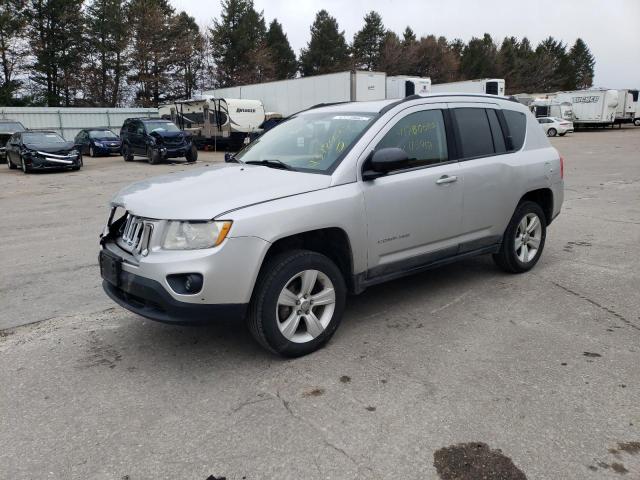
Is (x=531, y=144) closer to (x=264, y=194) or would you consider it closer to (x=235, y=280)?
(x=264, y=194)

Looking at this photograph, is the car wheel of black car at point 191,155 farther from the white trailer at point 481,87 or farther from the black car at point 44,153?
the white trailer at point 481,87

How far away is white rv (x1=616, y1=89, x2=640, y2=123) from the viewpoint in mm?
42469

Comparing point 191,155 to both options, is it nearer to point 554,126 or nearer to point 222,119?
point 222,119

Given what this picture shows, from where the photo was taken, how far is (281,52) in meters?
64.6

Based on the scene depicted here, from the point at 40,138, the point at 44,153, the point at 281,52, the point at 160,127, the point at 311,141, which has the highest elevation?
the point at 281,52

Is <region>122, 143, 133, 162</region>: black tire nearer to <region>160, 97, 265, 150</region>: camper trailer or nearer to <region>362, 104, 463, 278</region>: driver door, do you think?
<region>160, 97, 265, 150</region>: camper trailer

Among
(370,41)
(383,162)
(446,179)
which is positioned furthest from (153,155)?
(370,41)

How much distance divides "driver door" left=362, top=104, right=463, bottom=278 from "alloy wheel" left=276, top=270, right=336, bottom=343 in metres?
0.46

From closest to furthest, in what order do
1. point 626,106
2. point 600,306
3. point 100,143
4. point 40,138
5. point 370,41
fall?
point 600,306, point 40,138, point 100,143, point 626,106, point 370,41

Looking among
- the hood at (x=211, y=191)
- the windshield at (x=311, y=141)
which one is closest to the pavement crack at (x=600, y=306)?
the windshield at (x=311, y=141)

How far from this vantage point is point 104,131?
2820 cm

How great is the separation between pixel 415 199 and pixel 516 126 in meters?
1.87

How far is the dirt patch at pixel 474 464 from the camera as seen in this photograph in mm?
2494

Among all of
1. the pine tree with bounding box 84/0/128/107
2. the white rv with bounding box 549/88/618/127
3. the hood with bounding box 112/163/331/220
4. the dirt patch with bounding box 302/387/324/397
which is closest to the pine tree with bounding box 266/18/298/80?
the pine tree with bounding box 84/0/128/107
